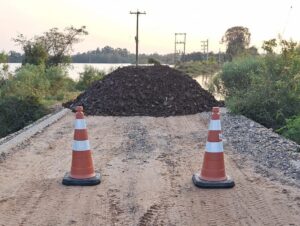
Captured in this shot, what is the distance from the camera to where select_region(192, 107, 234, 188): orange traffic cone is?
598 centimetres

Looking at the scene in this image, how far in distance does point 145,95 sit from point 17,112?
15.7 ft

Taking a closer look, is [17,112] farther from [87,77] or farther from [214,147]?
[214,147]

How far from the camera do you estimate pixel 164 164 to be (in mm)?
7340

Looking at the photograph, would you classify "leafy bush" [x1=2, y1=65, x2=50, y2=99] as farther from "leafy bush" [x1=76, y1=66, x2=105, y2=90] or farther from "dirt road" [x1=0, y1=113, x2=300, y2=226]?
"dirt road" [x1=0, y1=113, x2=300, y2=226]

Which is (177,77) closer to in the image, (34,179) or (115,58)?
(34,179)

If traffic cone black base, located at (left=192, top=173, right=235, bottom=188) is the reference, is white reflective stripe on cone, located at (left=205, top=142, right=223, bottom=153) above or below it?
above

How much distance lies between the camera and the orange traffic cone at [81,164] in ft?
20.2

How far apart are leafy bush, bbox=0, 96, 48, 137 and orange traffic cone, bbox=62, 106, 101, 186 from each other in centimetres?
1102

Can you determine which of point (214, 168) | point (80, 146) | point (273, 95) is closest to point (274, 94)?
point (273, 95)

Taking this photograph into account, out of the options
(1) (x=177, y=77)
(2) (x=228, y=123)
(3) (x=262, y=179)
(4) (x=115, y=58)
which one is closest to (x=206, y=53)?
(4) (x=115, y=58)

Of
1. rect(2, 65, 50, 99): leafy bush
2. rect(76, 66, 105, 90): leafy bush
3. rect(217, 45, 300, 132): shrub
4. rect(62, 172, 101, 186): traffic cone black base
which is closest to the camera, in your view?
rect(62, 172, 101, 186): traffic cone black base

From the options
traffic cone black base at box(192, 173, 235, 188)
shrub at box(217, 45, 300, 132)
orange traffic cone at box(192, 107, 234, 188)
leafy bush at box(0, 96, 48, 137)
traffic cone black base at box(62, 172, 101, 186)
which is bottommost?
Result: leafy bush at box(0, 96, 48, 137)

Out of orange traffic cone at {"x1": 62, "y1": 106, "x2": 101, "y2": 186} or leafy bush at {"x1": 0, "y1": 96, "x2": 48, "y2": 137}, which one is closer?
orange traffic cone at {"x1": 62, "y1": 106, "x2": 101, "y2": 186}

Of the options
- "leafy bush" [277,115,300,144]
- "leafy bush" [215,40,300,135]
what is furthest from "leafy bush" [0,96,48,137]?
"leafy bush" [277,115,300,144]
